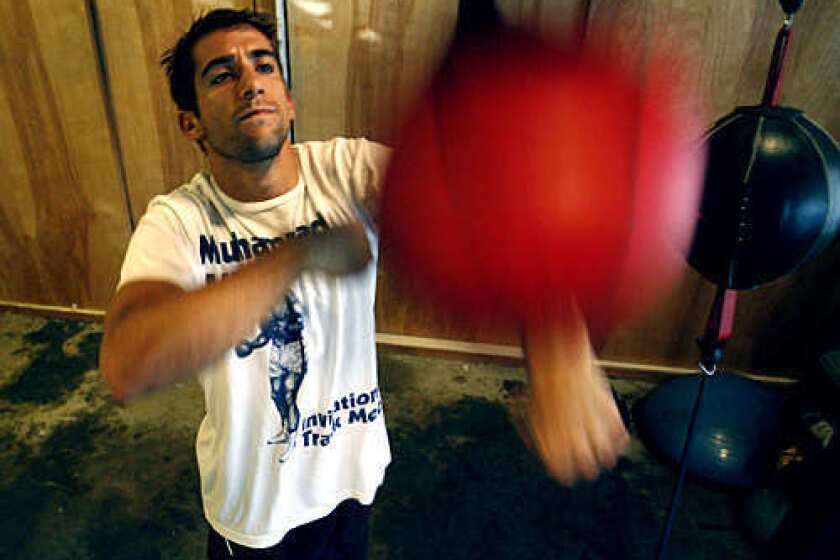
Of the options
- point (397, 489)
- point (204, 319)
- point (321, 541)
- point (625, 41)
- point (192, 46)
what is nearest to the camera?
point (204, 319)

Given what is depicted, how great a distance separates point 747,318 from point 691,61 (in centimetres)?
116

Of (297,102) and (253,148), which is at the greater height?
(253,148)

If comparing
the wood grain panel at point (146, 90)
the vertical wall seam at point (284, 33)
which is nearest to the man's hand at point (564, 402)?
the vertical wall seam at point (284, 33)

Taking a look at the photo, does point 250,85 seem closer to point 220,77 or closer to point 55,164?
point 220,77

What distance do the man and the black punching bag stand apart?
939 mm

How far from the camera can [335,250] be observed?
2.62ft

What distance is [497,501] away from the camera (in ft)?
6.79

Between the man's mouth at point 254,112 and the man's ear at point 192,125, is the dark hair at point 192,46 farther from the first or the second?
the man's mouth at point 254,112

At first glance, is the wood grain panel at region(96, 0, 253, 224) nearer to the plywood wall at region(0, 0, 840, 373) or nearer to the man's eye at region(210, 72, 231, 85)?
the plywood wall at region(0, 0, 840, 373)

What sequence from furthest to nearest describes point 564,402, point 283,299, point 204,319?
point 283,299, point 204,319, point 564,402

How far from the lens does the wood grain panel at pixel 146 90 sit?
2199mm

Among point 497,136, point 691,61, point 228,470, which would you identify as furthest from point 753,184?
point 228,470

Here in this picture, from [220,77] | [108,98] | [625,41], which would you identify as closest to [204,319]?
[220,77]

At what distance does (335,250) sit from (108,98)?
6.92 feet
